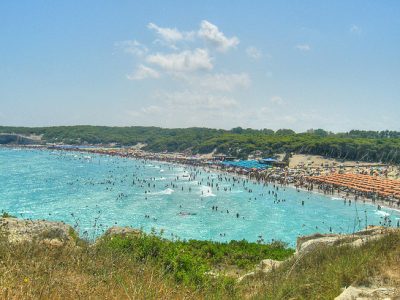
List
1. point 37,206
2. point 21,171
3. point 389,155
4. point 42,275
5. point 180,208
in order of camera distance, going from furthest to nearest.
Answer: point 389,155, point 21,171, point 180,208, point 37,206, point 42,275

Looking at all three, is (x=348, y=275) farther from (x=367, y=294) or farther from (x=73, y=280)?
(x=73, y=280)

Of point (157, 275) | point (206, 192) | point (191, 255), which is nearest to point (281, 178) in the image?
point (206, 192)

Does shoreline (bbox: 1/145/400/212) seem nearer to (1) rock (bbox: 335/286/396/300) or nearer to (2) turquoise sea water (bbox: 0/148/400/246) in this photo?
(2) turquoise sea water (bbox: 0/148/400/246)

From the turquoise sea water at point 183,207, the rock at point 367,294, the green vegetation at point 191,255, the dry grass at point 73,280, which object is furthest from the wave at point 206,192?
the rock at point 367,294

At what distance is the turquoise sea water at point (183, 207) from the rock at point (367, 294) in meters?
22.2

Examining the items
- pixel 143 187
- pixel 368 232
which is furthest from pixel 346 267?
pixel 143 187

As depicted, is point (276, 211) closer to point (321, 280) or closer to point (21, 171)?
point (321, 280)

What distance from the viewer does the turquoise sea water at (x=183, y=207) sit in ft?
137

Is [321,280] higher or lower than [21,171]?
higher

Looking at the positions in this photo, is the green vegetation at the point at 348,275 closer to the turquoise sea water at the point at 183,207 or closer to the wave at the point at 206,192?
the turquoise sea water at the point at 183,207

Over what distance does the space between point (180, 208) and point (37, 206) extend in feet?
63.9

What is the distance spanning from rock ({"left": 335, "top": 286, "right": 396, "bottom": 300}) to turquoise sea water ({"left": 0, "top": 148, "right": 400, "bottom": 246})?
22.2 m

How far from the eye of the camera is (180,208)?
53656mm

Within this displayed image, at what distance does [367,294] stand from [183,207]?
163 feet
